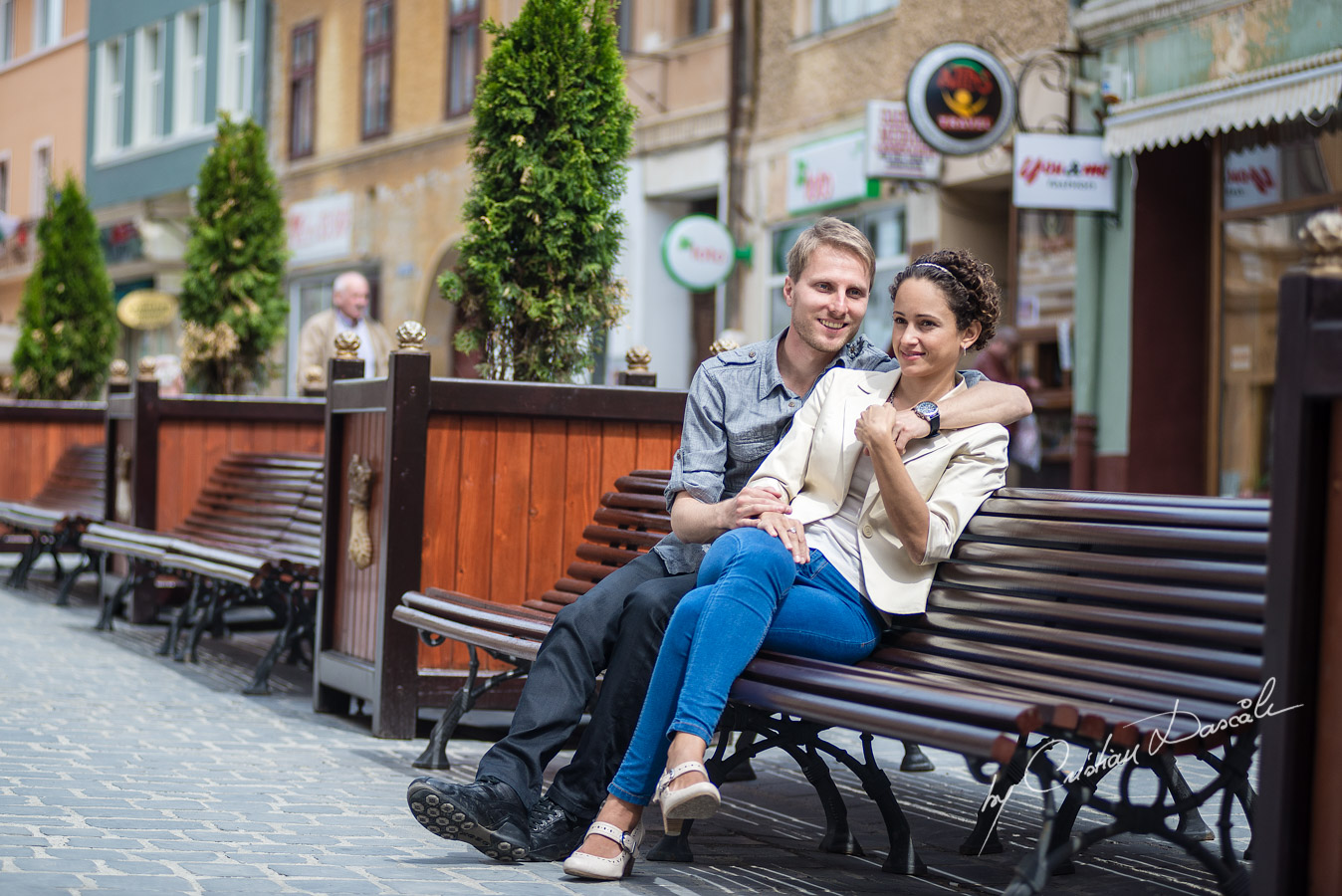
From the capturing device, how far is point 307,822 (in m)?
4.89

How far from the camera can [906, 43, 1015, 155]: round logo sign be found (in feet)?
43.1

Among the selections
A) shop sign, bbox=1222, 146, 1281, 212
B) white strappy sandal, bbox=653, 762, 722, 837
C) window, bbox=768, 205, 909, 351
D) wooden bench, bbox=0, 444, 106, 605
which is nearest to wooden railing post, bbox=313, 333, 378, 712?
white strappy sandal, bbox=653, 762, 722, 837

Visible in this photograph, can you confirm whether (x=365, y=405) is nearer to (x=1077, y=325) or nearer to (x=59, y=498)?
(x=59, y=498)

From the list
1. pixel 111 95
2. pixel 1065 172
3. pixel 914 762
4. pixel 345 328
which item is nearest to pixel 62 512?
pixel 345 328

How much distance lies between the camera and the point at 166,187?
101 feet

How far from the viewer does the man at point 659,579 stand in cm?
444

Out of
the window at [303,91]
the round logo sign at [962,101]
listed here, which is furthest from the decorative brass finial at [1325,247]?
the window at [303,91]

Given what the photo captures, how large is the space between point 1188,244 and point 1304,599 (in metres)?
10.4

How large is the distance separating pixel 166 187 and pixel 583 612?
27720 millimetres

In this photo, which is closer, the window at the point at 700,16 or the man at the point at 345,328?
the man at the point at 345,328

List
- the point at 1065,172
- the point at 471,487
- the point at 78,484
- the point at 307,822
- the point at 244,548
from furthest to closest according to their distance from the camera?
1. the point at 1065,172
2. the point at 78,484
3. the point at 244,548
4. the point at 471,487
5. the point at 307,822

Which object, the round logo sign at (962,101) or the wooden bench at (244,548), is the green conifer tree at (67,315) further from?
the round logo sign at (962,101)

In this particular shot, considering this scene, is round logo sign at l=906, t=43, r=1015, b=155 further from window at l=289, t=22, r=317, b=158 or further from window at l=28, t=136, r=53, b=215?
window at l=28, t=136, r=53, b=215

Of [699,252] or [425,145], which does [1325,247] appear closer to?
[699,252]
